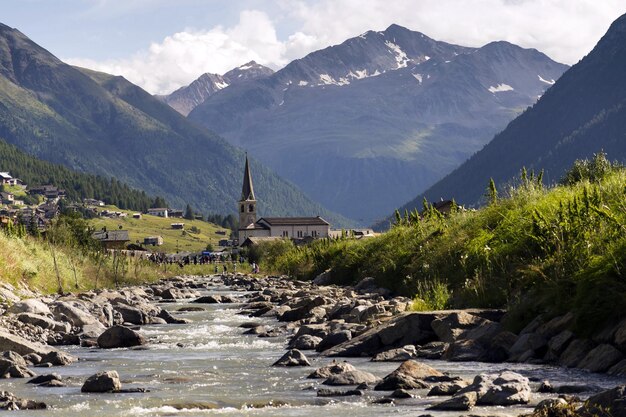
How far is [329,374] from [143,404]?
5.24m

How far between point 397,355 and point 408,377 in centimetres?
614

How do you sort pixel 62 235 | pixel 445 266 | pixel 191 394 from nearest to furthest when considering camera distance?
pixel 191 394 → pixel 445 266 → pixel 62 235

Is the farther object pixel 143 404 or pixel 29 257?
pixel 29 257

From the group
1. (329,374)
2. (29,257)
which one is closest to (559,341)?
(329,374)

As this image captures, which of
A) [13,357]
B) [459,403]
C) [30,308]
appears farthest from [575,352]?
[30,308]

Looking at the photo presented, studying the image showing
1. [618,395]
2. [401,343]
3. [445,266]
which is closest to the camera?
[618,395]

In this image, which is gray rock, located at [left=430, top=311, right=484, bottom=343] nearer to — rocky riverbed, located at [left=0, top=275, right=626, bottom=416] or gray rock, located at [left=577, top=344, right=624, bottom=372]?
rocky riverbed, located at [left=0, top=275, right=626, bottom=416]

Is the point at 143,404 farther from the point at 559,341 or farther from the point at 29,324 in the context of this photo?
the point at 29,324

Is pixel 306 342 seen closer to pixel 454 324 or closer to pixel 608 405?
pixel 454 324

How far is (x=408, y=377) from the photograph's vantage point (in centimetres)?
2305

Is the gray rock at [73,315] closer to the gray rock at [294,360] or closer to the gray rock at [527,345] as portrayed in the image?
the gray rock at [294,360]

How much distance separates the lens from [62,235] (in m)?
93.8

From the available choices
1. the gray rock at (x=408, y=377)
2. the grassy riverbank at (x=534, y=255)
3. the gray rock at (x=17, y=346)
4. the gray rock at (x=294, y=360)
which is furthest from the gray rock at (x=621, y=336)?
the gray rock at (x=17, y=346)

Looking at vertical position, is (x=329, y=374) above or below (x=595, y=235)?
below
